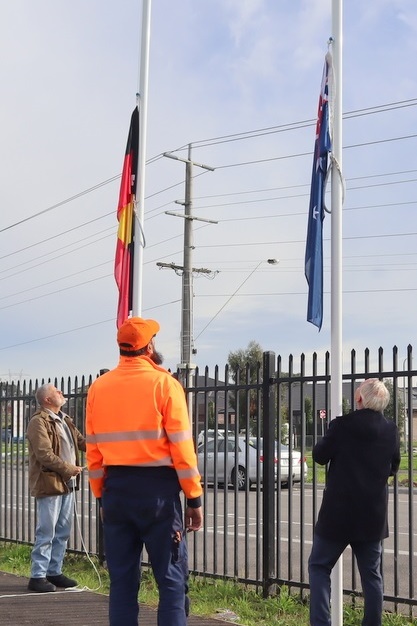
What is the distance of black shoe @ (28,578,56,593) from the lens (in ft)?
24.2

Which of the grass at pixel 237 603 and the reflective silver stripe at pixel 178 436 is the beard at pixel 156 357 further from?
the grass at pixel 237 603

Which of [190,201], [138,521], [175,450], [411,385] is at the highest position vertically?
[190,201]

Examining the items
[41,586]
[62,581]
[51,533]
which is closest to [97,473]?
[51,533]

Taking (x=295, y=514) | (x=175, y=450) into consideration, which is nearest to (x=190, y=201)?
(x=295, y=514)

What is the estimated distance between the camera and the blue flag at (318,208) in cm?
628

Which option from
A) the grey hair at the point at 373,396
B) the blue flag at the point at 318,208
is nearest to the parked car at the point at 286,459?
the blue flag at the point at 318,208

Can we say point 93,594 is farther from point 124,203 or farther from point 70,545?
point 124,203

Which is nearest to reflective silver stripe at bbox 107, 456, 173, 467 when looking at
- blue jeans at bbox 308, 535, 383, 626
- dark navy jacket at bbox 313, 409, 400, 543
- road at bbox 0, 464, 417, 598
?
dark navy jacket at bbox 313, 409, 400, 543

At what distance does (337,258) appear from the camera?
6.04 meters

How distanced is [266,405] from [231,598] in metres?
1.65

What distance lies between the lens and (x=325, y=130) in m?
6.31

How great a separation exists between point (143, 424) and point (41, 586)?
3.40 meters

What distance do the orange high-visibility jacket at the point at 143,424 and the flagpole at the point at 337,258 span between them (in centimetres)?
148

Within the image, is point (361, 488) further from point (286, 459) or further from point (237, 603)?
point (286, 459)
